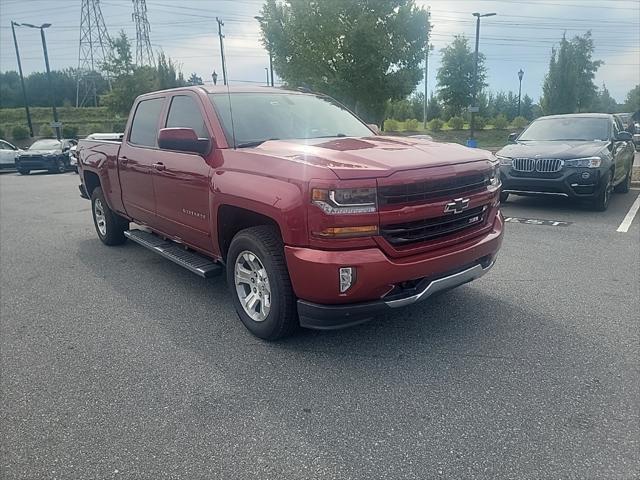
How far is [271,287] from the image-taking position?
341 centimetres

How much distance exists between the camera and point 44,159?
20.8 metres

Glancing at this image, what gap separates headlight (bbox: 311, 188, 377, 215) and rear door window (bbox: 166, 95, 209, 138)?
157 cm

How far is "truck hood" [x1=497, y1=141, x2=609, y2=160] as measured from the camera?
8195 mm

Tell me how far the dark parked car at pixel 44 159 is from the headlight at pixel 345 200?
21298 millimetres

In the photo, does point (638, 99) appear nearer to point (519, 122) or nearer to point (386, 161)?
point (519, 122)

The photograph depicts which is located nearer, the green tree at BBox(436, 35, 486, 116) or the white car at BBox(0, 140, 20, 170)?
the white car at BBox(0, 140, 20, 170)

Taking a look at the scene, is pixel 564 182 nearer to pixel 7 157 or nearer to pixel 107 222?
pixel 107 222

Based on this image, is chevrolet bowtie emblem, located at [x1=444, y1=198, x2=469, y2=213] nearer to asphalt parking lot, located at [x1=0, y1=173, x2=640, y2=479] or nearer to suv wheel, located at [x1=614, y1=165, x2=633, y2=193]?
asphalt parking lot, located at [x1=0, y1=173, x2=640, y2=479]

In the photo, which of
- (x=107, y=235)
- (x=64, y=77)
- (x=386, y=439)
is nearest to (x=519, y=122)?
(x=107, y=235)

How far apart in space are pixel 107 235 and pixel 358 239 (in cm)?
480

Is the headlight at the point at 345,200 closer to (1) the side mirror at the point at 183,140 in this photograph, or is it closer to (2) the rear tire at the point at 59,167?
(1) the side mirror at the point at 183,140

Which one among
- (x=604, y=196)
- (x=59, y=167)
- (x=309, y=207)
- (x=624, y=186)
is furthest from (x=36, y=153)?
(x=309, y=207)

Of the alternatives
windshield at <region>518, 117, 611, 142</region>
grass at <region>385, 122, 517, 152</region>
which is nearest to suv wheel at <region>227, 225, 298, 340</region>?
windshield at <region>518, 117, 611, 142</region>

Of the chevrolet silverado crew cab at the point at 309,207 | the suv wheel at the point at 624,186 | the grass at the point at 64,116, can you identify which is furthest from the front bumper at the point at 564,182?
the grass at the point at 64,116
